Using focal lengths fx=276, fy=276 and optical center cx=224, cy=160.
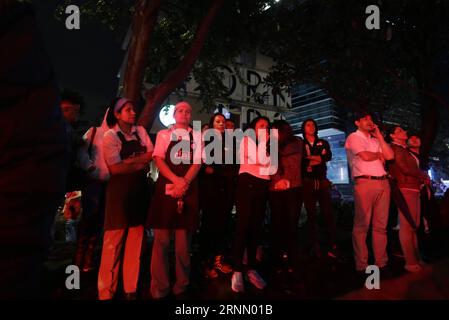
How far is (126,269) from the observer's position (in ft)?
10.7

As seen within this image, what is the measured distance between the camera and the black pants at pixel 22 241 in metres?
0.92

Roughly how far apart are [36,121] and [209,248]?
3.68 metres

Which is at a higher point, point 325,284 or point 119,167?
point 119,167

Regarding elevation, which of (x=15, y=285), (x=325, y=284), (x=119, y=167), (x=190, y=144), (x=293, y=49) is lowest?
(x=325, y=284)

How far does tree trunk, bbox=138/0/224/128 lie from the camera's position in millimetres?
5012

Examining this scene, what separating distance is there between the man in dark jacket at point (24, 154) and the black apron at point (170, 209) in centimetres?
227

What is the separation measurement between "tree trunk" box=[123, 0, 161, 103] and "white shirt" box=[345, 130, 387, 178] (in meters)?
3.81

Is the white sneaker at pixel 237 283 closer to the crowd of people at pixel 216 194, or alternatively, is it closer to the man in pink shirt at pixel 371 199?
the crowd of people at pixel 216 194

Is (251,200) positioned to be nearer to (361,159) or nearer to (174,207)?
(174,207)

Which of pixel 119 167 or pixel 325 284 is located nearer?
pixel 119 167

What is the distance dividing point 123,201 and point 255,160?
179 centimetres

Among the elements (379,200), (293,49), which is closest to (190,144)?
(379,200)

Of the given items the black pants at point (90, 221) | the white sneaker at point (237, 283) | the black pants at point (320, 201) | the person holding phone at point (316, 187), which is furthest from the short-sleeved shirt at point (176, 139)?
the black pants at point (320, 201)
